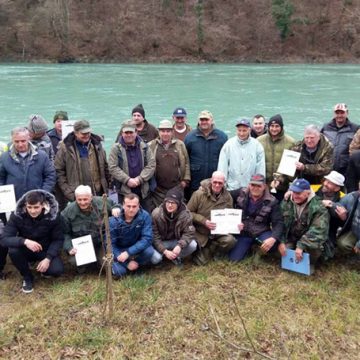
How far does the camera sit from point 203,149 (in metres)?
5.97

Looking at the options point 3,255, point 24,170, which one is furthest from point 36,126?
point 3,255

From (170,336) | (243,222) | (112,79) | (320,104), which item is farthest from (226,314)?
(112,79)

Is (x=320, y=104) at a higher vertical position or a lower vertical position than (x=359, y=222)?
lower

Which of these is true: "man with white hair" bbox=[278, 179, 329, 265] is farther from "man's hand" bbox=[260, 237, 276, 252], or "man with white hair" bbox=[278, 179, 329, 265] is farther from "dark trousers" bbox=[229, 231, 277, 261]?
"dark trousers" bbox=[229, 231, 277, 261]

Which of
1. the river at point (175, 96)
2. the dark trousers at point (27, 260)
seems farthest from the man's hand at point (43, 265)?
the river at point (175, 96)

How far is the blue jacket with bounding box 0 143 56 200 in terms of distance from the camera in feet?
16.7

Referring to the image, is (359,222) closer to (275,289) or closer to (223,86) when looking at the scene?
(275,289)

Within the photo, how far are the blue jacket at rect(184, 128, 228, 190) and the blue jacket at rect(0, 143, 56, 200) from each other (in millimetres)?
1988

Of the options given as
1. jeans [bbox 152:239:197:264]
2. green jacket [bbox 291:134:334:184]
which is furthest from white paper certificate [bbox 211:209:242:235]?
green jacket [bbox 291:134:334:184]

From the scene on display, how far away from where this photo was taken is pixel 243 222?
5227 millimetres

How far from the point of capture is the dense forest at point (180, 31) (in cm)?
4519

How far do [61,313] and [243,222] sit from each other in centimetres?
238

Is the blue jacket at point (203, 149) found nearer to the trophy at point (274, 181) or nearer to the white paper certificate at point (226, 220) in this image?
the trophy at point (274, 181)

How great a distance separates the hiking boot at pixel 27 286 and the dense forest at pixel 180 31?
4215 centimetres
